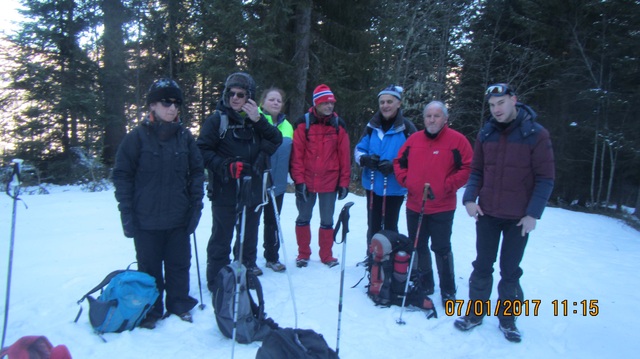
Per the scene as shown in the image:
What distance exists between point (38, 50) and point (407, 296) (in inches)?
570

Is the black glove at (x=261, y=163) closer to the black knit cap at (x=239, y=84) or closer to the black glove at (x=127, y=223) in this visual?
the black knit cap at (x=239, y=84)

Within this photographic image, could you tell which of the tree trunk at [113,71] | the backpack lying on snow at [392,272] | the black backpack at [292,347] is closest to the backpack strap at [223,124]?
the backpack lying on snow at [392,272]

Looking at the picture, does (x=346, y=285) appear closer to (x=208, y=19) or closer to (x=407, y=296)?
(x=407, y=296)

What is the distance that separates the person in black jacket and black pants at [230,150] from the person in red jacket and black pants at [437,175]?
148 centimetres

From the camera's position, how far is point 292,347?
2297 millimetres

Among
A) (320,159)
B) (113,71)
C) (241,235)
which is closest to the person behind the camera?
(241,235)

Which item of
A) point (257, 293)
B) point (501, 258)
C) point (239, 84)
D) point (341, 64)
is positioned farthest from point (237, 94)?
→ point (341, 64)

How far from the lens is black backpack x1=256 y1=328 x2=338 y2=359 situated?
2287mm

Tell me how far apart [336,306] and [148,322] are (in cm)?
179

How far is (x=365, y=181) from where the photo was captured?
174 inches

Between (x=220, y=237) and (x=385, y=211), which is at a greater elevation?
(x=385, y=211)

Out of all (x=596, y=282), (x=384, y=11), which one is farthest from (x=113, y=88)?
(x=596, y=282)

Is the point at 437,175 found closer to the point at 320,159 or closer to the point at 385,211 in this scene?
the point at 385,211
